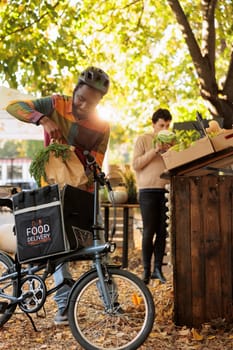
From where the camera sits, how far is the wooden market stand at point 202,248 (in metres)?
4.52

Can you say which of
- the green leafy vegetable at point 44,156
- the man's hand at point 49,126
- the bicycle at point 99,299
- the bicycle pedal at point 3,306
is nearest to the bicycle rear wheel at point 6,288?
the bicycle pedal at point 3,306

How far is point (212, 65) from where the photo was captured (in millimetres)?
8273

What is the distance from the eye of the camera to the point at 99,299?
4090 mm

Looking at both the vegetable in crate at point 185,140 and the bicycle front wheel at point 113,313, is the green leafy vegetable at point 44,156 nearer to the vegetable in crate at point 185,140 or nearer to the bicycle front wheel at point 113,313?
the vegetable in crate at point 185,140

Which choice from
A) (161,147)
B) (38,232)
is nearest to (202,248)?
(38,232)

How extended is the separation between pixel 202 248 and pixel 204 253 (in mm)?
39

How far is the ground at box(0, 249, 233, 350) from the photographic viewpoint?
14.0 ft

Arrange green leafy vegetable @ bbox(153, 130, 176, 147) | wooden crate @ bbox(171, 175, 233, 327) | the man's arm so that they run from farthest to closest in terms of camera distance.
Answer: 1. green leafy vegetable @ bbox(153, 130, 176, 147)
2. the man's arm
3. wooden crate @ bbox(171, 175, 233, 327)

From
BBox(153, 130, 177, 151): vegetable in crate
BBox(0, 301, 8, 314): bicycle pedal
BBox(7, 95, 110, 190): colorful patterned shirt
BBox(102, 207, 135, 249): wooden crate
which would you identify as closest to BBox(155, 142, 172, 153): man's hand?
BBox(153, 130, 177, 151): vegetable in crate

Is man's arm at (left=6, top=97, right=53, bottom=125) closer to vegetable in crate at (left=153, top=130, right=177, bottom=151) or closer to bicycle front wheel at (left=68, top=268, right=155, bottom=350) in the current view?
bicycle front wheel at (left=68, top=268, right=155, bottom=350)

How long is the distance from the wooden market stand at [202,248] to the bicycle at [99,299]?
0.53 meters

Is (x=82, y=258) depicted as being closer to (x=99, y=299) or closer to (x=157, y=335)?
(x=99, y=299)

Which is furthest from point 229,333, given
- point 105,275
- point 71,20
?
point 71,20

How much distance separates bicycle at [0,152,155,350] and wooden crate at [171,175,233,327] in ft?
1.71
